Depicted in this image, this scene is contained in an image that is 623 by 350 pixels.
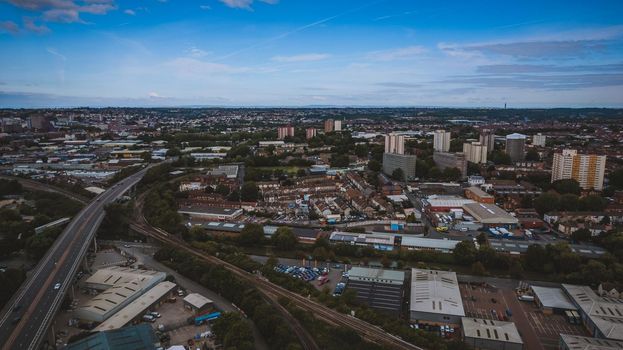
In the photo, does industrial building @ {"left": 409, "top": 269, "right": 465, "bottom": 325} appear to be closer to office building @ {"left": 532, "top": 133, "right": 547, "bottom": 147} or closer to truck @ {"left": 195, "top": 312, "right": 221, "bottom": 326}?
truck @ {"left": 195, "top": 312, "right": 221, "bottom": 326}

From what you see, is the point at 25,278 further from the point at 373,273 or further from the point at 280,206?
the point at 280,206

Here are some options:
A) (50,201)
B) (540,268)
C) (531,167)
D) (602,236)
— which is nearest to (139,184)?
(50,201)

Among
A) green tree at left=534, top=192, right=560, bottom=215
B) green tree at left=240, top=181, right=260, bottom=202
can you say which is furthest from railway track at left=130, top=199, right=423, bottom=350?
green tree at left=534, top=192, right=560, bottom=215

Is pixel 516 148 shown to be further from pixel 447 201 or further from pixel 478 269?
pixel 478 269

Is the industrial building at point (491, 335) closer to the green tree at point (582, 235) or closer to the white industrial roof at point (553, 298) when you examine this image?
the white industrial roof at point (553, 298)

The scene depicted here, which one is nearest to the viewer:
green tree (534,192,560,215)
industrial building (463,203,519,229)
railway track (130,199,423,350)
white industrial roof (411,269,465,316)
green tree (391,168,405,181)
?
railway track (130,199,423,350)
